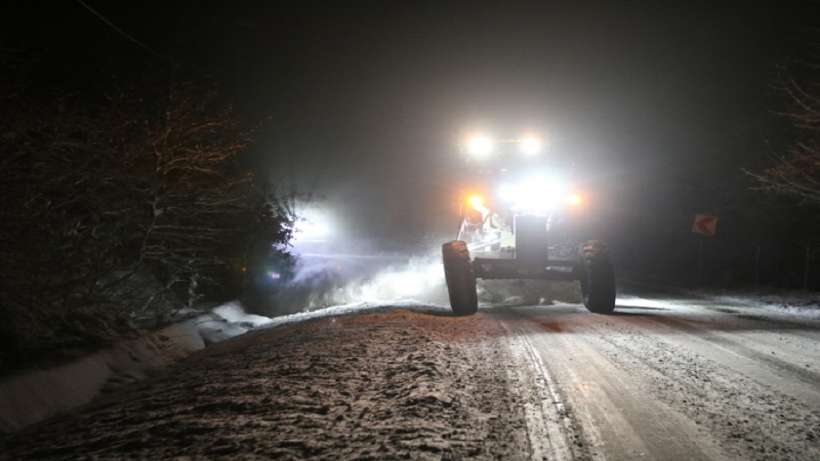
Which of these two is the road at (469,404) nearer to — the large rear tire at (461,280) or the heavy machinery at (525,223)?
the large rear tire at (461,280)

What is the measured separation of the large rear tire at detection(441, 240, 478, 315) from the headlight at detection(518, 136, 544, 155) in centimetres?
293

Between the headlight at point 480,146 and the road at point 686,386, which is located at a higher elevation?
the headlight at point 480,146

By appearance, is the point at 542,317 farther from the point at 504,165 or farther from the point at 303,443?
the point at 303,443

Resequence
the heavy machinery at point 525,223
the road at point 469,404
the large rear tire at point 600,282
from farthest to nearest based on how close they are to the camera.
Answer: the large rear tire at point 600,282, the heavy machinery at point 525,223, the road at point 469,404

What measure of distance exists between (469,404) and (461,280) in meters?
7.07

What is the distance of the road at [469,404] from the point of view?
4.39 meters

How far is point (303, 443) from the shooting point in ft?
14.4

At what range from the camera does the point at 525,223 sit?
44.1 ft

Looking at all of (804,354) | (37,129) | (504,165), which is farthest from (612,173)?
(37,129)

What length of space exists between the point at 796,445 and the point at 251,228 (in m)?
18.2

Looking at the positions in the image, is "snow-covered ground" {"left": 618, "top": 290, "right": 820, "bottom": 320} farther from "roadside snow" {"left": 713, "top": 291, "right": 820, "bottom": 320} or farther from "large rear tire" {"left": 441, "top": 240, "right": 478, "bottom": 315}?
"large rear tire" {"left": 441, "top": 240, "right": 478, "bottom": 315}

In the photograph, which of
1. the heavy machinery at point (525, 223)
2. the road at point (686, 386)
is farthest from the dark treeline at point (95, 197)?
the road at point (686, 386)

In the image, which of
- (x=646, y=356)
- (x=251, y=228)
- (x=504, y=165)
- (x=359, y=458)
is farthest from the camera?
(x=251, y=228)

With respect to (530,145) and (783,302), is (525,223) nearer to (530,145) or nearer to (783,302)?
(530,145)
